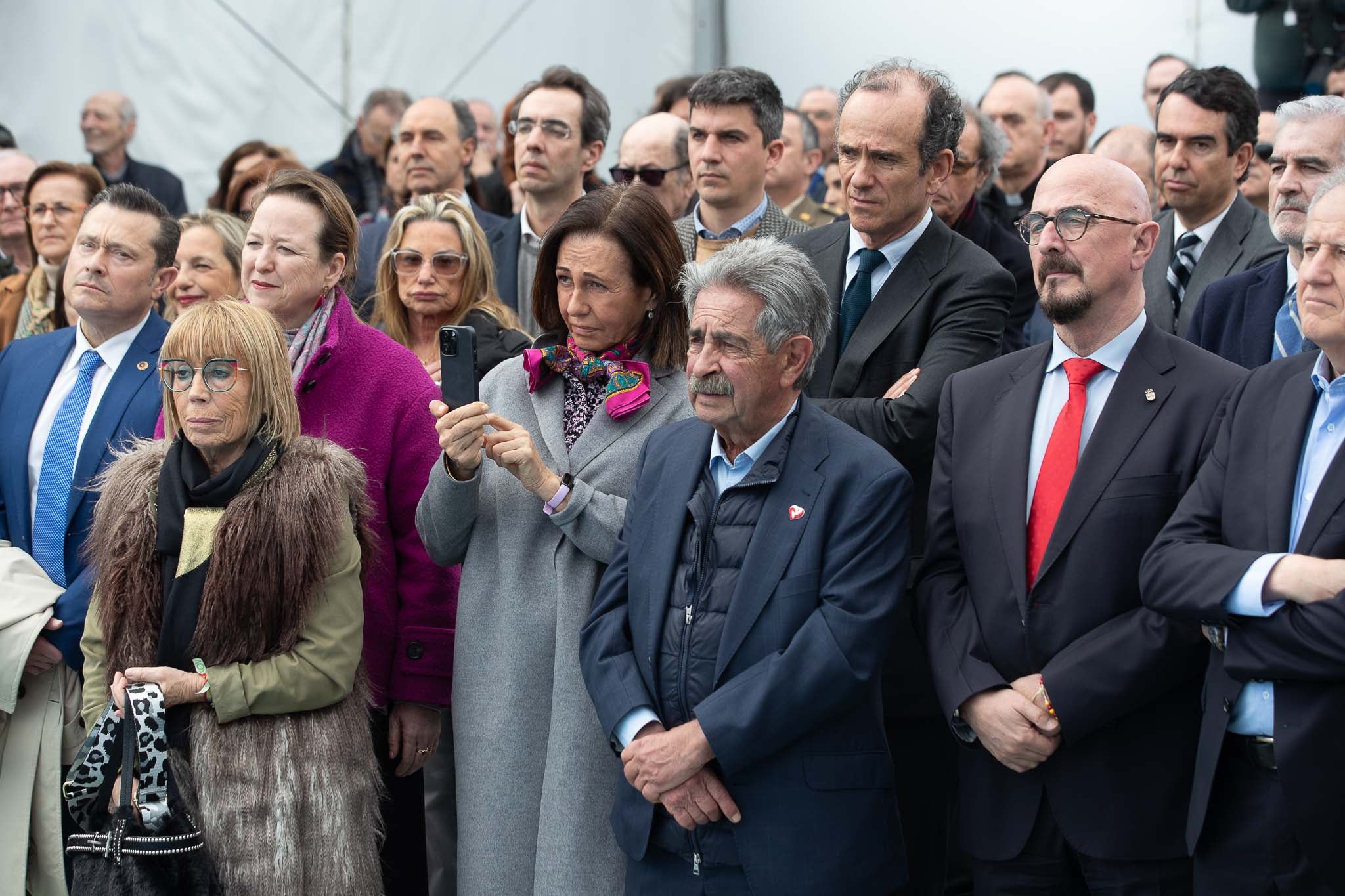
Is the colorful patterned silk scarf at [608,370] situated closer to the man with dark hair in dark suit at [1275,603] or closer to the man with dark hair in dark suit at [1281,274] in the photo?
the man with dark hair in dark suit at [1275,603]

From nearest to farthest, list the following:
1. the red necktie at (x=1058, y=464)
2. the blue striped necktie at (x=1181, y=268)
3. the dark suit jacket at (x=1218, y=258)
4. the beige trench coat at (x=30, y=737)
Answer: the red necktie at (x=1058, y=464) < the beige trench coat at (x=30, y=737) < the dark suit jacket at (x=1218, y=258) < the blue striped necktie at (x=1181, y=268)

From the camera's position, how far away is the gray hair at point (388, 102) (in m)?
8.20

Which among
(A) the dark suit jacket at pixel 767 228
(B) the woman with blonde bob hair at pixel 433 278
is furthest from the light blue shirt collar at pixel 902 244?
(B) the woman with blonde bob hair at pixel 433 278

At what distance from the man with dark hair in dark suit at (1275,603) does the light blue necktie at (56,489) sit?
279 centimetres

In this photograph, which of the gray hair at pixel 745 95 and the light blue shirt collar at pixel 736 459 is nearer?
the light blue shirt collar at pixel 736 459

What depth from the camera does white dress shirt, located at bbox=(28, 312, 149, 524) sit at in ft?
13.4

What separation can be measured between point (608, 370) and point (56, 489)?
159cm

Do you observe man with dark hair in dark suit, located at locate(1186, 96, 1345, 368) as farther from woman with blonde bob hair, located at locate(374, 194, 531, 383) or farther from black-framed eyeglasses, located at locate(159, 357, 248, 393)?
black-framed eyeglasses, located at locate(159, 357, 248, 393)

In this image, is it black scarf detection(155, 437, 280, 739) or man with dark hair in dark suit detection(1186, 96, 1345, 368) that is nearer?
black scarf detection(155, 437, 280, 739)

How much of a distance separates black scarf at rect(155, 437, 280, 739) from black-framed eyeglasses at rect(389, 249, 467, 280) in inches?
59.6

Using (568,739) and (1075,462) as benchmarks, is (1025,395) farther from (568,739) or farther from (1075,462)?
(568,739)

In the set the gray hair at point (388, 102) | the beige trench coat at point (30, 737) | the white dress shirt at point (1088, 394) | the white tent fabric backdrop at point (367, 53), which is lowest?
the beige trench coat at point (30, 737)

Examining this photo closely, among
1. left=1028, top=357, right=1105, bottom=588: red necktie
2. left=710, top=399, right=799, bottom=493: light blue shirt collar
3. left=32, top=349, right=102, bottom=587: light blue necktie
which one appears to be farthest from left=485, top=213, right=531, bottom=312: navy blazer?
left=1028, top=357, right=1105, bottom=588: red necktie

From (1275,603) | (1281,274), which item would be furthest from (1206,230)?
(1275,603)
